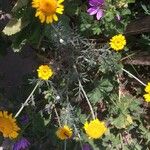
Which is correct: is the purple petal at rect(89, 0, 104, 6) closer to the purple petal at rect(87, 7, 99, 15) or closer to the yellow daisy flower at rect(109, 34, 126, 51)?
the purple petal at rect(87, 7, 99, 15)

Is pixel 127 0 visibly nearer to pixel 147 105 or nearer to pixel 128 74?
A: pixel 128 74

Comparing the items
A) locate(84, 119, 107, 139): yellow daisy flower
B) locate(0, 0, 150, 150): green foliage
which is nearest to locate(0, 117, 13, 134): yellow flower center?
locate(0, 0, 150, 150): green foliage

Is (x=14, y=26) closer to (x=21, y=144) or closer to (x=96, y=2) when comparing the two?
(x=96, y=2)

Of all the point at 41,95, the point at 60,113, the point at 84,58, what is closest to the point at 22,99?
the point at 41,95

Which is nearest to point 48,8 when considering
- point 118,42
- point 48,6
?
point 48,6

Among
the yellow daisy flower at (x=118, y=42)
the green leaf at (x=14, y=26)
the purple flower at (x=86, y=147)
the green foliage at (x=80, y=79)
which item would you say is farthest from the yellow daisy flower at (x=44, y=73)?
the purple flower at (x=86, y=147)

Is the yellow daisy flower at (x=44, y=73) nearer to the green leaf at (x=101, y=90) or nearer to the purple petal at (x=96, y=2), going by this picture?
the green leaf at (x=101, y=90)

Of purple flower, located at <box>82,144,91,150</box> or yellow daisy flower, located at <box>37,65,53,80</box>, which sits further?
purple flower, located at <box>82,144,91,150</box>
